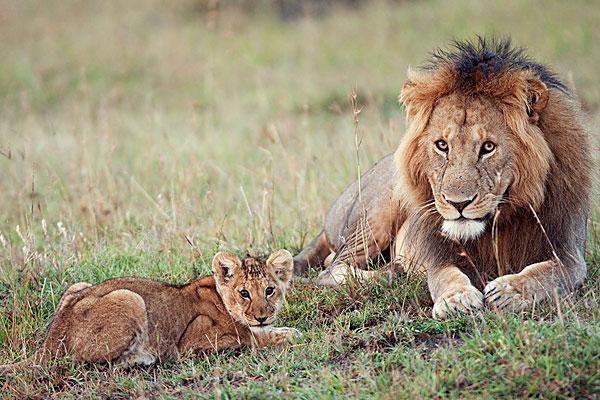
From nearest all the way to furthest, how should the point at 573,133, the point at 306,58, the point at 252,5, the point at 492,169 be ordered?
the point at 492,169, the point at 573,133, the point at 306,58, the point at 252,5

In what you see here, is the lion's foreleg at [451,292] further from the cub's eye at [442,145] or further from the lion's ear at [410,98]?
the lion's ear at [410,98]

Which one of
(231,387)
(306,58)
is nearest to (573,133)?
(231,387)

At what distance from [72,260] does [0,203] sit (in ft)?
7.29

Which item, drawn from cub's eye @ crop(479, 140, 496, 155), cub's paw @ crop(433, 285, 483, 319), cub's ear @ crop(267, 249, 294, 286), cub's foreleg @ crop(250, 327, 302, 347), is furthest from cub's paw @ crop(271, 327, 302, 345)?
cub's eye @ crop(479, 140, 496, 155)

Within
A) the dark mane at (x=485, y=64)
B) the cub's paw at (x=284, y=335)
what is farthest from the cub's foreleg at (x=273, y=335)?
the dark mane at (x=485, y=64)

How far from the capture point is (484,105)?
4414 millimetres

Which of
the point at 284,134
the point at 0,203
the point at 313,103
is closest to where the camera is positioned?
the point at 0,203

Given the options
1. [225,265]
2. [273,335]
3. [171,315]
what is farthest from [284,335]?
[171,315]

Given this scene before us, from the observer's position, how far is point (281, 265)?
183 inches

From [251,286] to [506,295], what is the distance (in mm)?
1202

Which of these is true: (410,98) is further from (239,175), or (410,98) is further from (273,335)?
(239,175)

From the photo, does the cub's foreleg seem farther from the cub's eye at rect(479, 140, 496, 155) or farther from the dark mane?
the dark mane

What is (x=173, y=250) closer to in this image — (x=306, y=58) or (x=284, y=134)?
(x=284, y=134)

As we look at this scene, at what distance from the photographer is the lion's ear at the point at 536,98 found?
Answer: 172 inches
